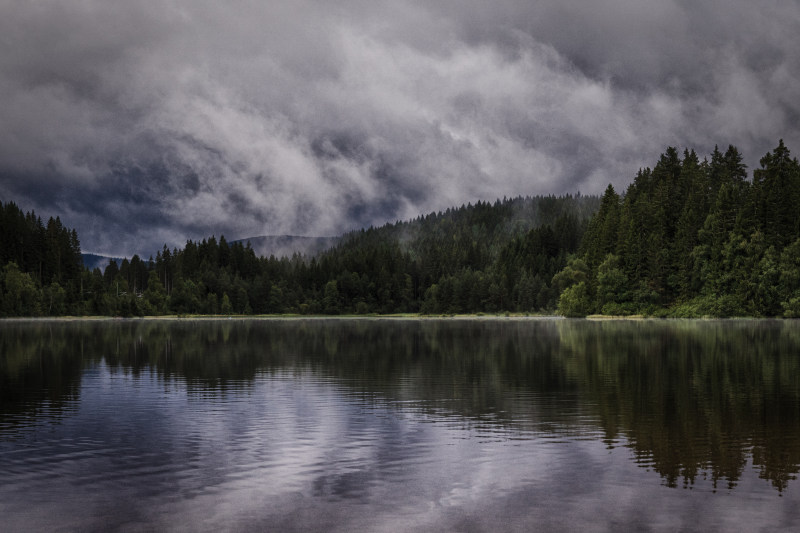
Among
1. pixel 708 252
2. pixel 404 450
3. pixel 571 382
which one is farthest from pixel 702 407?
pixel 708 252

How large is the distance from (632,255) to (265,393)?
543ft

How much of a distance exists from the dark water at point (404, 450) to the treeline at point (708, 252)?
12405cm

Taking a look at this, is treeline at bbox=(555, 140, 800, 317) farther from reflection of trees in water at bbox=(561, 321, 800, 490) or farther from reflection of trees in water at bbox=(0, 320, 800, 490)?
reflection of trees in water at bbox=(561, 321, 800, 490)

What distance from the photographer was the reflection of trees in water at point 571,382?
23.4 meters

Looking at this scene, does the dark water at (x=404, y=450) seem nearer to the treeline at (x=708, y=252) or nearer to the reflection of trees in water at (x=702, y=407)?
the reflection of trees in water at (x=702, y=407)

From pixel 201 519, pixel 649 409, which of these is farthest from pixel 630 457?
pixel 201 519

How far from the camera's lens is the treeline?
6220 inches

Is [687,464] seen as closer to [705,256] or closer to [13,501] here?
[13,501]

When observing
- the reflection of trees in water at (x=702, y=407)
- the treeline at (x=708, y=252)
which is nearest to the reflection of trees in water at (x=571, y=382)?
the reflection of trees in water at (x=702, y=407)

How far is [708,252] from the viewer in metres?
174

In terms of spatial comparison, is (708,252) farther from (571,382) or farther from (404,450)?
(404,450)

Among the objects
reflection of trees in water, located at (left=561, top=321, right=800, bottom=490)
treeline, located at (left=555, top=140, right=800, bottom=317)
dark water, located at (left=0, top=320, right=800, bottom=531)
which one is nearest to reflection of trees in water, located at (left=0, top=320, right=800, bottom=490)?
reflection of trees in water, located at (left=561, top=321, right=800, bottom=490)

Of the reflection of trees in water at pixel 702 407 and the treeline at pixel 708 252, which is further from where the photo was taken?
the treeline at pixel 708 252

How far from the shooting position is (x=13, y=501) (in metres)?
17.4
